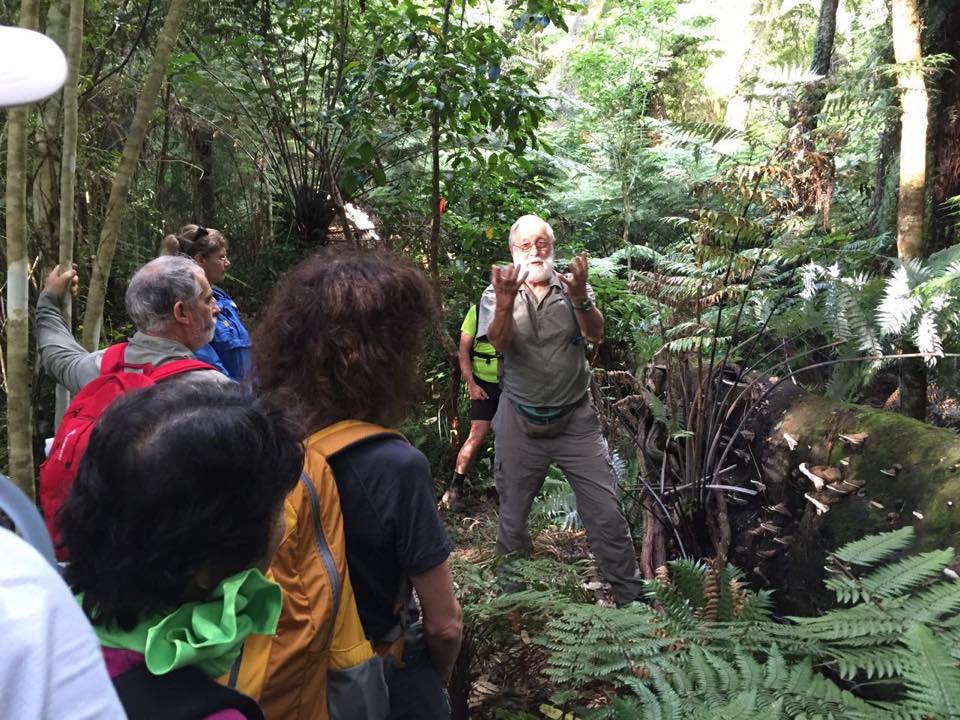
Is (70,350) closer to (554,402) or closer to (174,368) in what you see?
(174,368)

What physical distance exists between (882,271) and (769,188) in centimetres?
129

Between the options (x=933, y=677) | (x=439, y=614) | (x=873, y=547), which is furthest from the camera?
(x=873, y=547)

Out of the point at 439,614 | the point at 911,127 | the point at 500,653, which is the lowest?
the point at 500,653

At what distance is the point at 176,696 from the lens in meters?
0.95

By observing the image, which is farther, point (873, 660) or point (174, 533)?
point (873, 660)

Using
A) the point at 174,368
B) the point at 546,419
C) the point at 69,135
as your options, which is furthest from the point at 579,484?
the point at 69,135

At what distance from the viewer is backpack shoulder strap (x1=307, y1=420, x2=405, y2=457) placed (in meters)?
1.63

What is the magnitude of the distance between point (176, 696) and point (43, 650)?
39 centimetres

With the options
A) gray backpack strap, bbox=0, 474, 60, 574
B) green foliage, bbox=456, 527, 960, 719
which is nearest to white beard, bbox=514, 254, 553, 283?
green foliage, bbox=456, 527, 960, 719

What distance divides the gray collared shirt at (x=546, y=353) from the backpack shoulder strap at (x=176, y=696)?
9.38ft

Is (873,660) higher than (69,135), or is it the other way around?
(69,135)

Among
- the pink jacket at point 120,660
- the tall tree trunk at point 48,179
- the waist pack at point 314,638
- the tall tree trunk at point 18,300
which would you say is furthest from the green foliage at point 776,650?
the tall tree trunk at point 48,179

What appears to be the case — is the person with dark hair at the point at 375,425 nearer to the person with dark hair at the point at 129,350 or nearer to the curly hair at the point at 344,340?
the curly hair at the point at 344,340

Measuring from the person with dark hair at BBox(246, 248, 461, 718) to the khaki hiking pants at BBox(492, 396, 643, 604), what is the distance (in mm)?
2045
